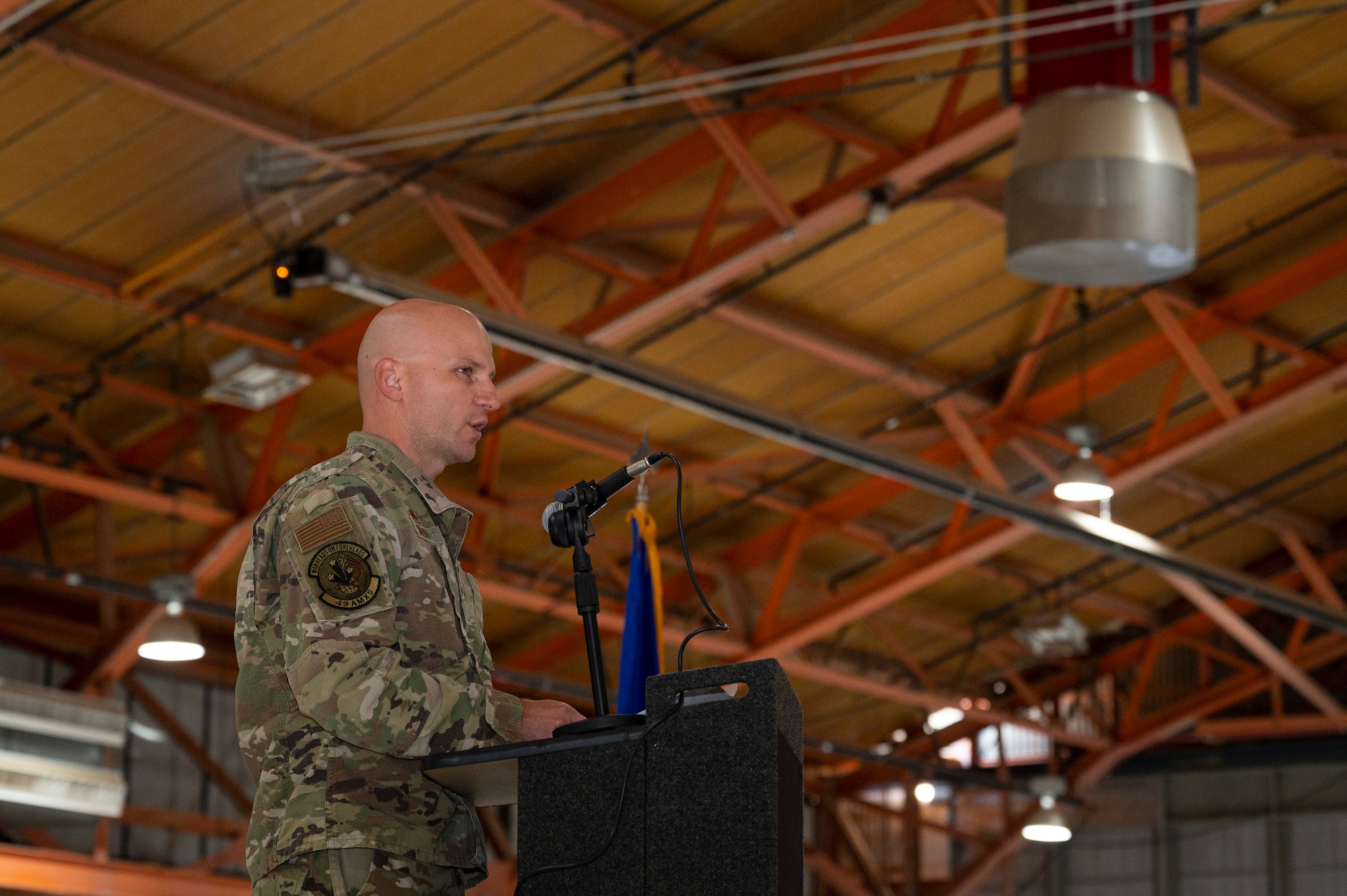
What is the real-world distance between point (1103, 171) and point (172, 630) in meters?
8.27

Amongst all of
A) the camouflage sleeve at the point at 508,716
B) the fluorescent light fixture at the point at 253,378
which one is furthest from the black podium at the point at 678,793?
the fluorescent light fixture at the point at 253,378

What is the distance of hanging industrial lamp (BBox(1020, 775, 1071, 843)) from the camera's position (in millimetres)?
17922

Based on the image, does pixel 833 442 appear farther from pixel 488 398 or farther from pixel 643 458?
pixel 488 398

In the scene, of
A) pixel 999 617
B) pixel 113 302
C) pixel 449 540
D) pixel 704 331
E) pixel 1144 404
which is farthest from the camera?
pixel 999 617

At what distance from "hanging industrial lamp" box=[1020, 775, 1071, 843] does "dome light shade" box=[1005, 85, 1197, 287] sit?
13722mm

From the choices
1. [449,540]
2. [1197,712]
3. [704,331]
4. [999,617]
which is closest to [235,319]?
[704,331]

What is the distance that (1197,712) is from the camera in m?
20.0

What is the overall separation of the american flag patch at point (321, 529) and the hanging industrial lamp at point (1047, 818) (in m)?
16.2

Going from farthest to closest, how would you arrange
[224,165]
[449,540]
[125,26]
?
[224,165] → [125,26] → [449,540]

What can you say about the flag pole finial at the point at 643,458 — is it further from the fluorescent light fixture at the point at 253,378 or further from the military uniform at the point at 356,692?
the fluorescent light fixture at the point at 253,378

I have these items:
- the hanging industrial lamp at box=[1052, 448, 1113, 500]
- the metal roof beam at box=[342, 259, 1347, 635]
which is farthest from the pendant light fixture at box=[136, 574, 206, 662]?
the hanging industrial lamp at box=[1052, 448, 1113, 500]

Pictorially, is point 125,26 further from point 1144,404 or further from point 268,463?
point 1144,404

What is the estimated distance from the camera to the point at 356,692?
8.08ft

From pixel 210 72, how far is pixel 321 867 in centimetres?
750
